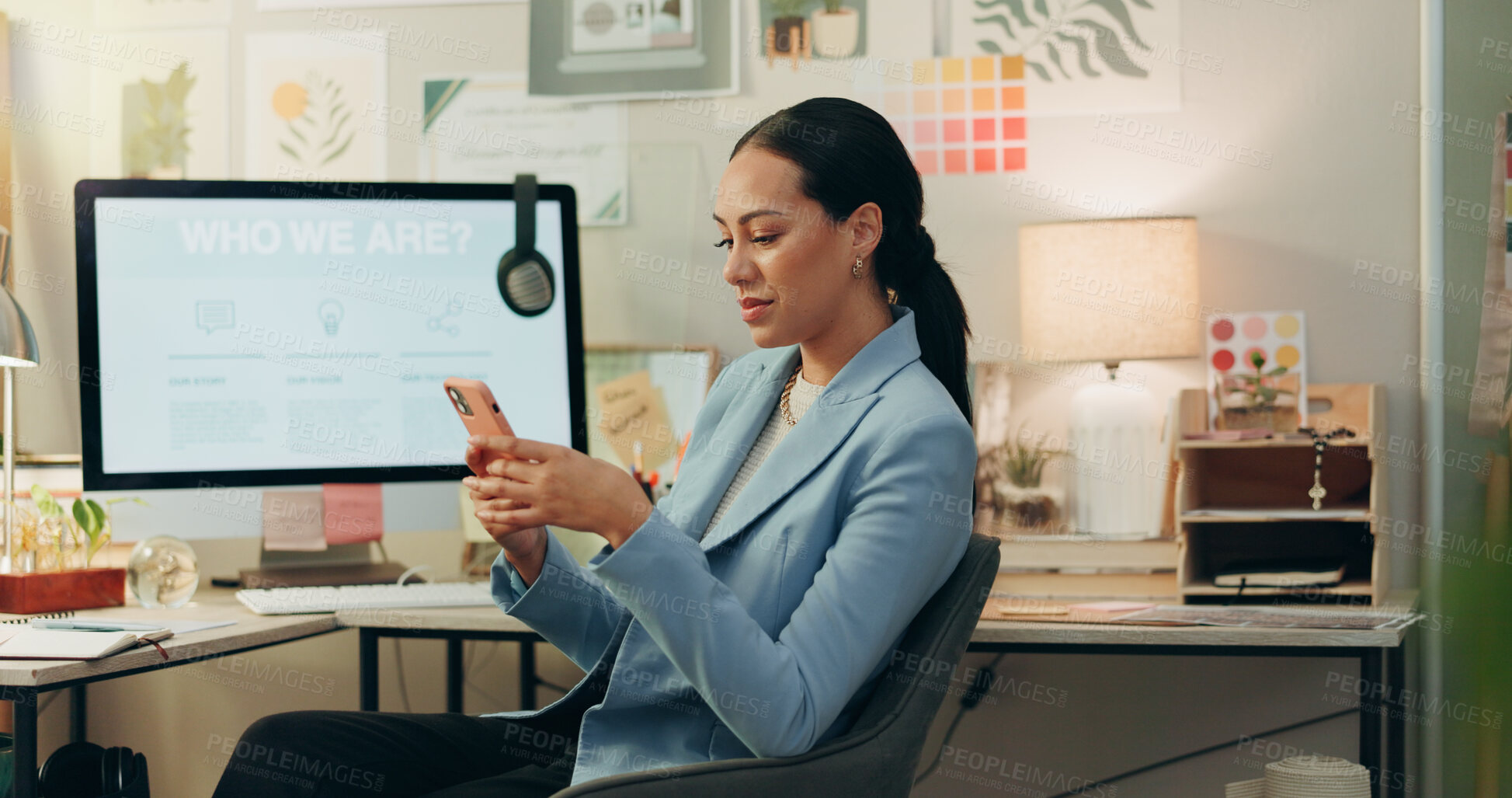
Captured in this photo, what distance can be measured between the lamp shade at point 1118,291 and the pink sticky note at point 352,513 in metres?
1.16

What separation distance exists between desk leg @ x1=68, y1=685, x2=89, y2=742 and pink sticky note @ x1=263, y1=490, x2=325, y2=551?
69 cm

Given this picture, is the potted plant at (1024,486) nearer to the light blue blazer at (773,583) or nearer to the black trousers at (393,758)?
the light blue blazer at (773,583)

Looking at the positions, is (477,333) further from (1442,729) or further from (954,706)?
(1442,729)

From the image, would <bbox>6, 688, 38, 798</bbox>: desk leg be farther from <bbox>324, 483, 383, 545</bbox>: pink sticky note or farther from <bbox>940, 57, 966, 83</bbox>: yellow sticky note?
<bbox>940, 57, 966, 83</bbox>: yellow sticky note

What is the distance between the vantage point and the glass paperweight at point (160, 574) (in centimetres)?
165

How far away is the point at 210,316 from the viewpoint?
68.5 inches

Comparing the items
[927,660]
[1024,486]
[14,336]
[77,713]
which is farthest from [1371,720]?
[77,713]

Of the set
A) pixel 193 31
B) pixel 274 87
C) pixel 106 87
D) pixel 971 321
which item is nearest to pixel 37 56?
pixel 106 87

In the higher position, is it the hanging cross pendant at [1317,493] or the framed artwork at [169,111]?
the framed artwork at [169,111]

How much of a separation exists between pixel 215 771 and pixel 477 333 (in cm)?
113

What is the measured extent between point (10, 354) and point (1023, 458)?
5.16 ft

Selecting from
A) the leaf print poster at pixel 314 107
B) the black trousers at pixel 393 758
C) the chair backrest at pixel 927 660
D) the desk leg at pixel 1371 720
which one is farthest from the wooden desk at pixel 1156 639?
the leaf print poster at pixel 314 107

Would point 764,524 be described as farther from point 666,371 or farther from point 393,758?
point 666,371

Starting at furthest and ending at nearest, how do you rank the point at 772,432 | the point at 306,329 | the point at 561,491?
the point at 306,329 < the point at 772,432 < the point at 561,491
